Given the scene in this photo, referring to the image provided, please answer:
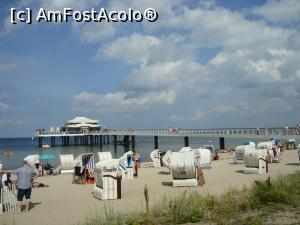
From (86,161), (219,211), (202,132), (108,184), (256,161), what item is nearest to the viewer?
(219,211)

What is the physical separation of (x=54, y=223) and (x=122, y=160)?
35.0 feet

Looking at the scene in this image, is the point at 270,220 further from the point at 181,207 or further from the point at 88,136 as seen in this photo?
the point at 88,136

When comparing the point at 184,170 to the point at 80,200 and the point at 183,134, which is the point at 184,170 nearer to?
the point at 80,200

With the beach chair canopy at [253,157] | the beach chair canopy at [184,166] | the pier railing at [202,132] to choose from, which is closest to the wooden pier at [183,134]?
the pier railing at [202,132]

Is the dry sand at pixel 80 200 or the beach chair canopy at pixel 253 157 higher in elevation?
the beach chair canopy at pixel 253 157

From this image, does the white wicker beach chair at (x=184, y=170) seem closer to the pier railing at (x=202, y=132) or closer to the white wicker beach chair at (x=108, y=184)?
the white wicker beach chair at (x=108, y=184)

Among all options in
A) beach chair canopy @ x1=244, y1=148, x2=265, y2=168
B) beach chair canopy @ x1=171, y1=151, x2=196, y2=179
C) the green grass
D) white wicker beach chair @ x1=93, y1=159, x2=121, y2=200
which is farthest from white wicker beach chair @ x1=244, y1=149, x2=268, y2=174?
the green grass

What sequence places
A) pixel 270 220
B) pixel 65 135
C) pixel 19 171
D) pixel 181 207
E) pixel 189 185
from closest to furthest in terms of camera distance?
1. pixel 270 220
2. pixel 181 207
3. pixel 19 171
4. pixel 189 185
5. pixel 65 135

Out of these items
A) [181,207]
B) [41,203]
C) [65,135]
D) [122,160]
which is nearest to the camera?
[181,207]

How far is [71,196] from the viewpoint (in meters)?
14.8

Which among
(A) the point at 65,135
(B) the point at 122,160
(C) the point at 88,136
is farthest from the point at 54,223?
(C) the point at 88,136

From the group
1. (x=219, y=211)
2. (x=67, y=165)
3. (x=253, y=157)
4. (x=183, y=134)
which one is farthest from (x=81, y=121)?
(x=219, y=211)

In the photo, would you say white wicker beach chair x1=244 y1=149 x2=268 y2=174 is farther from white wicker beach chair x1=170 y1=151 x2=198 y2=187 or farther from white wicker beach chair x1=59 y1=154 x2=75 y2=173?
white wicker beach chair x1=59 y1=154 x2=75 y2=173

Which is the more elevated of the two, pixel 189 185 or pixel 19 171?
pixel 19 171
